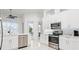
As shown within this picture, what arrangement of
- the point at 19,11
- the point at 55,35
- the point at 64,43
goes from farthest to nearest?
1. the point at 55,35
2. the point at 64,43
3. the point at 19,11

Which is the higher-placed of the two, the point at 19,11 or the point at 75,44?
the point at 19,11

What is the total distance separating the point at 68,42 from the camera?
8.23 ft

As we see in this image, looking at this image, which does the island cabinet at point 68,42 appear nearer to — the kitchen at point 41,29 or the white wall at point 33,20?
the kitchen at point 41,29

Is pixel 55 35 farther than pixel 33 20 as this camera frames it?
Yes

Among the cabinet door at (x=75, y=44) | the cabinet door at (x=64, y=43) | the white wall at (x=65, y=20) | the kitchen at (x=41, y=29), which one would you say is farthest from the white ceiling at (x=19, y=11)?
the cabinet door at (x=75, y=44)

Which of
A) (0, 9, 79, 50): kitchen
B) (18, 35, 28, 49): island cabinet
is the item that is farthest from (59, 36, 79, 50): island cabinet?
(18, 35, 28, 49): island cabinet

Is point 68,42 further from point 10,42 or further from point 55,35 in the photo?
point 10,42

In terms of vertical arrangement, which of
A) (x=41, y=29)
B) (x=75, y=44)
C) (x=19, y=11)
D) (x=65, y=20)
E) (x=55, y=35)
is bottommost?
(x=75, y=44)

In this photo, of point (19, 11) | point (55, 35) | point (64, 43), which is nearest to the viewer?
point (19, 11)

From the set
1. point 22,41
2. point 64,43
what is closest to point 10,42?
point 22,41

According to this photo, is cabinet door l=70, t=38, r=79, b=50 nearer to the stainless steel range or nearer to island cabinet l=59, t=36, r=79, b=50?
island cabinet l=59, t=36, r=79, b=50
